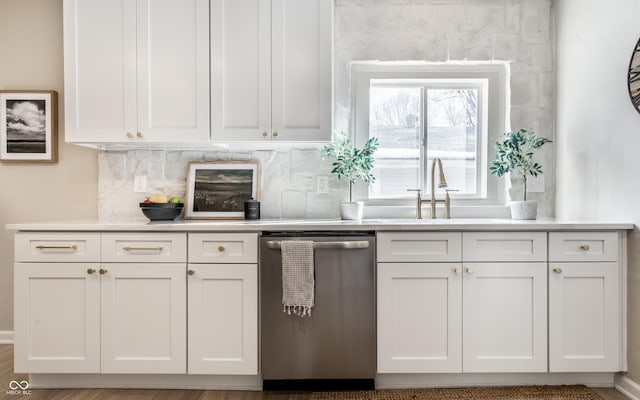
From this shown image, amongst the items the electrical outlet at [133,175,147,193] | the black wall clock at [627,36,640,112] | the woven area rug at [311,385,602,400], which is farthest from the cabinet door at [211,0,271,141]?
the black wall clock at [627,36,640,112]

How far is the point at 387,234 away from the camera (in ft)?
7.35

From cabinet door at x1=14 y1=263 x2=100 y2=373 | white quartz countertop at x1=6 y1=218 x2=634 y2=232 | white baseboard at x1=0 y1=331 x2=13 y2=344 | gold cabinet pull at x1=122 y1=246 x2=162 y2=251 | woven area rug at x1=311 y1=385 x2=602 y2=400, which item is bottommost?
woven area rug at x1=311 y1=385 x2=602 y2=400

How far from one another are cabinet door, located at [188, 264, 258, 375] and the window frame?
1069mm

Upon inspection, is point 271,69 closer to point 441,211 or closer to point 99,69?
point 99,69

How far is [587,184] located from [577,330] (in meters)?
0.89

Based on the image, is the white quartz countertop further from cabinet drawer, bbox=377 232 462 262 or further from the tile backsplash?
the tile backsplash

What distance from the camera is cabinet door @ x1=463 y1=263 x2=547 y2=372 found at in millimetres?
2225

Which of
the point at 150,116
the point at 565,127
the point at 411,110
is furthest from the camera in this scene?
the point at 411,110

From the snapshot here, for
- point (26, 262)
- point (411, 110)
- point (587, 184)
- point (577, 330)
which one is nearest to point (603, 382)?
point (577, 330)

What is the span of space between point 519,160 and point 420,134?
0.68 meters

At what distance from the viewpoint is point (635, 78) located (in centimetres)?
211

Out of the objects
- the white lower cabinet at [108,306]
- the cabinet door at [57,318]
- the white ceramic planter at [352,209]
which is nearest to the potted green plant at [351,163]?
the white ceramic planter at [352,209]

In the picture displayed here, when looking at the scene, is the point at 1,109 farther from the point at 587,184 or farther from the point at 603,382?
the point at 603,382

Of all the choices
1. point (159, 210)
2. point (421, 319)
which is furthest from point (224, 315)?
point (421, 319)
